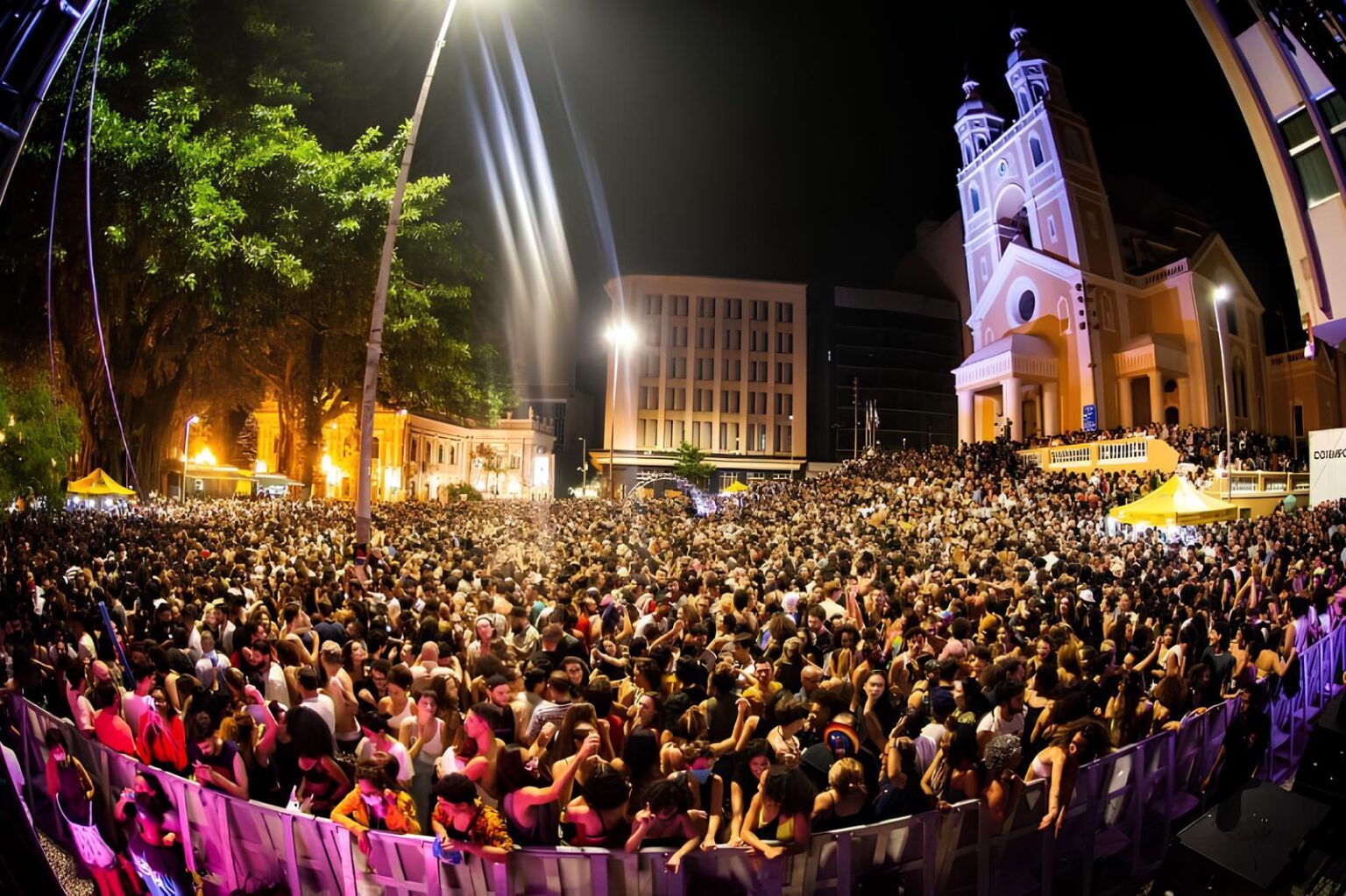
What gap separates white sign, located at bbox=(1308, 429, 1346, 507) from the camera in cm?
1449

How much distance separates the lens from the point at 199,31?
20.4 metres

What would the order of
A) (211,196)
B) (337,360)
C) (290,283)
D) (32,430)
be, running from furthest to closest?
(337,360) < (290,283) < (211,196) < (32,430)

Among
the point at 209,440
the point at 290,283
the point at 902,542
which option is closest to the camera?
the point at 902,542

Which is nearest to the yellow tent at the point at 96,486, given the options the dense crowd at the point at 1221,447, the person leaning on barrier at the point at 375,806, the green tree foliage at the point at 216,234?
the green tree foliage at the point at 216,234

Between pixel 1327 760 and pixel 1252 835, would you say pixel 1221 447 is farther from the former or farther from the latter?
pixel 1252 835

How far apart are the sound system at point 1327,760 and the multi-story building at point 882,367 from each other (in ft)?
214

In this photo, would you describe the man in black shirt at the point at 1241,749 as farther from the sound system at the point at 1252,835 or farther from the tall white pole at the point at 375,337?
the tall white pole at the point at 375,337

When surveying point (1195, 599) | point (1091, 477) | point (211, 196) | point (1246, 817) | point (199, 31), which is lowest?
point (1246, 817)

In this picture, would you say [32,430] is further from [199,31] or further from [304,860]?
[304,860]

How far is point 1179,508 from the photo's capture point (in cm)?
1364

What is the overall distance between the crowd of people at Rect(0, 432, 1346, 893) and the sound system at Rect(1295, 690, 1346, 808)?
50cm

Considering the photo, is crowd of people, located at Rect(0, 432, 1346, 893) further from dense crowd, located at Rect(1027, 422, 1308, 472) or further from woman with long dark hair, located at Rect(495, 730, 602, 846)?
dense crowd, located at Rect(1027, 422, 1308, 472)

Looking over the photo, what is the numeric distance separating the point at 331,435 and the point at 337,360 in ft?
90.4

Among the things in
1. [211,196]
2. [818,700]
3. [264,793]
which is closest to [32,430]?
[211,196]
